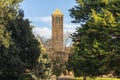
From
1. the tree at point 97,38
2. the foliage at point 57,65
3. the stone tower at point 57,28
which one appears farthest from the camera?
the stone tower at point 57,28

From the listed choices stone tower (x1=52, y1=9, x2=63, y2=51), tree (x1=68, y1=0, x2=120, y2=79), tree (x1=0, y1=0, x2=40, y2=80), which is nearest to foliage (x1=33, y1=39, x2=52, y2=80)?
tree (x1=0, y1=0, x2=40, y2=80)

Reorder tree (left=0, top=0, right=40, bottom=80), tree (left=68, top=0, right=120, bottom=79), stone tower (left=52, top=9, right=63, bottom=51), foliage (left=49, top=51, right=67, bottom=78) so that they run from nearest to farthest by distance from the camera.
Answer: tree (left=68, top=0, right=120, bottom=79)
tree (left=0, top=0, right=40, bottom=80)
foliage (left=49, top=51, right=67, bottom=78)
stone tower (left=52, top=9, right=63, bottom=51)

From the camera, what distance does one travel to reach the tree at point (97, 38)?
30.1m

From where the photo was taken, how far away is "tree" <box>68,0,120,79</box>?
30.1 m

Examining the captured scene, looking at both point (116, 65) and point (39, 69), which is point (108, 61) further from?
point (39, 69)

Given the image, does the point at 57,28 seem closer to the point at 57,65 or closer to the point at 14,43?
the point at 57,65

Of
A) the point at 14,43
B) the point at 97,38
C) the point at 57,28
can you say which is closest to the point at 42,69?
the point at 14,43

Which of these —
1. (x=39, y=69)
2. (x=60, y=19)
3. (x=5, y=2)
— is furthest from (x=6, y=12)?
(x=60, y=19)

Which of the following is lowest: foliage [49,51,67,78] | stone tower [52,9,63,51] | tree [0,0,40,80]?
foliage [49,51,67,78]

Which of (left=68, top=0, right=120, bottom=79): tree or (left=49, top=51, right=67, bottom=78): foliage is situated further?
(left=49, top=51, right=67, bottom=78): foliage

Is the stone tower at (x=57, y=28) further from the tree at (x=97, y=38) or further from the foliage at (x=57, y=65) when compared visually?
the tree at (x=97, y=38)

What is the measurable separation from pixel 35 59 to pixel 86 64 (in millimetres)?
4450

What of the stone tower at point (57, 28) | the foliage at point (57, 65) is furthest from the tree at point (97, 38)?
the stone tower at point (57, 28)

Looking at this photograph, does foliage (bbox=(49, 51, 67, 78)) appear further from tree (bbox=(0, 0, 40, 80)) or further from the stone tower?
the stone tower
